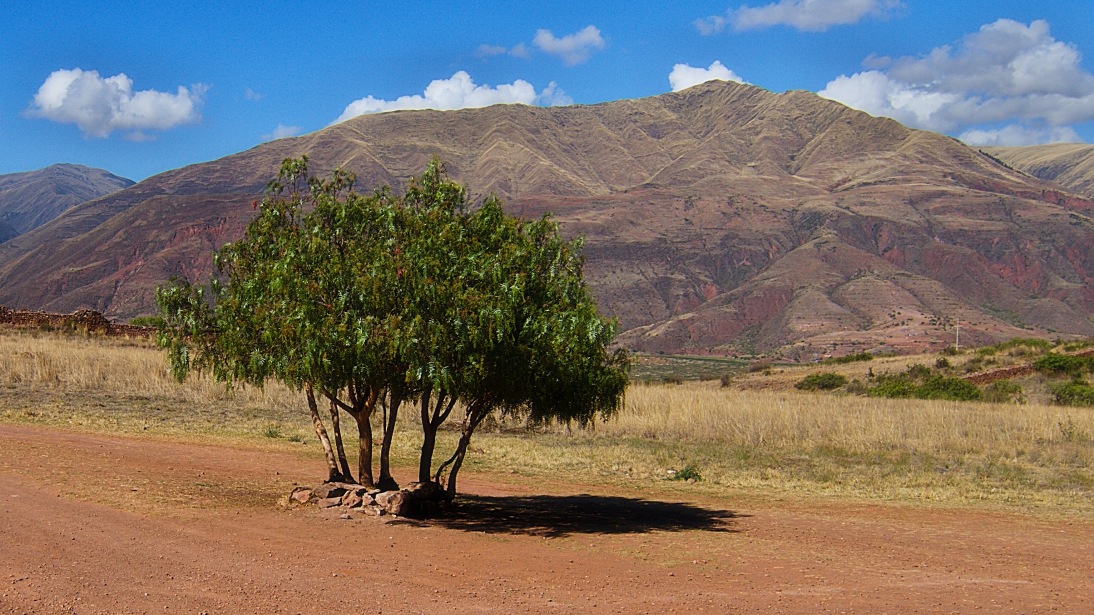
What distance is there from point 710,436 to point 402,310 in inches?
723

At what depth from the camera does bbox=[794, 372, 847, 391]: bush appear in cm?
4894

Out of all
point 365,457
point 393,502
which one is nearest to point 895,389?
point 365,457

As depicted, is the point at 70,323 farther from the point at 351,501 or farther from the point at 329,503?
the point at 351,501

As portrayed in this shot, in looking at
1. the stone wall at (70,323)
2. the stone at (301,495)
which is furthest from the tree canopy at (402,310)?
the stone wall at (70,323)

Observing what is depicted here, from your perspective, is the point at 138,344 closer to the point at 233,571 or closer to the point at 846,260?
the point at 233,571

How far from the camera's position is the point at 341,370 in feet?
42.4

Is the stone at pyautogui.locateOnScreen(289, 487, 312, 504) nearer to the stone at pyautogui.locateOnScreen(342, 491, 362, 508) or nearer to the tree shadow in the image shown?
the stone at pyautogui.locateOnScreen(342, 491, 362, 508)

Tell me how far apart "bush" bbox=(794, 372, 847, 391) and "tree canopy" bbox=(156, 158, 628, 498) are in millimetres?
36087

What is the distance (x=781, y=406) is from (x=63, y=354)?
25.0m

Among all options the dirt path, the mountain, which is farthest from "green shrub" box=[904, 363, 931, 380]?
the mountain

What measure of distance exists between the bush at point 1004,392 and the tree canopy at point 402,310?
2960 centimetres

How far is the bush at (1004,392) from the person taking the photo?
3903 cm

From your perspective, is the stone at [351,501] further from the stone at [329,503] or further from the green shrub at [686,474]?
the green shrub at [686,474]

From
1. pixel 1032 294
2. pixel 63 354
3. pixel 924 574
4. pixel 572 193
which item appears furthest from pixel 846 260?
pixel 924 574
